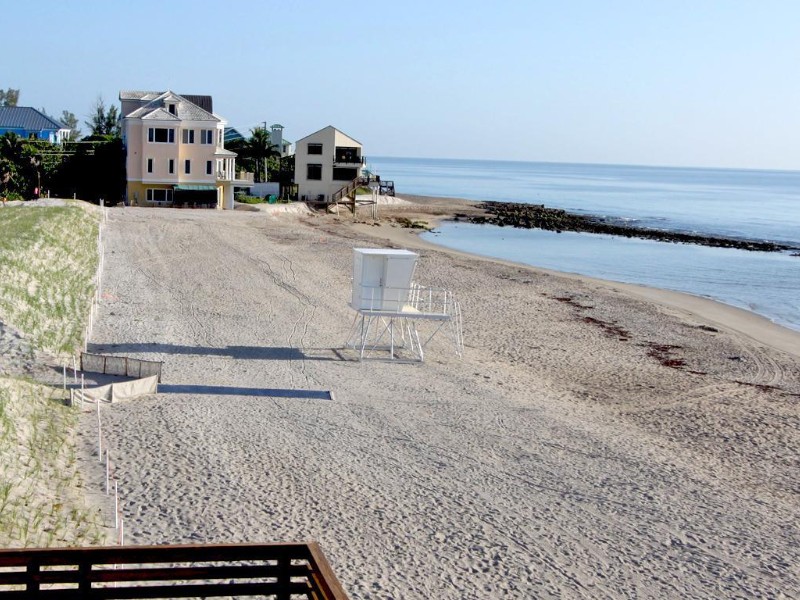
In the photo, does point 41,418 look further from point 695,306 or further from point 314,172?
point 314,172

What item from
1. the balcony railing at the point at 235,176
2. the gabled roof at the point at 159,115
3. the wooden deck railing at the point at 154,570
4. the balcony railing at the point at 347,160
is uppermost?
the gabled roof at the point at 159,115

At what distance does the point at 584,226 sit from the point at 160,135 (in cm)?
3588

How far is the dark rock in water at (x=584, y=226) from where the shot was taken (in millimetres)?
62375

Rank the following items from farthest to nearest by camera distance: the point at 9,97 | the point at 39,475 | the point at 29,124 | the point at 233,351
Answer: the point at 9,97, the point at 29,124, the point at 233,351, the point at 39,475

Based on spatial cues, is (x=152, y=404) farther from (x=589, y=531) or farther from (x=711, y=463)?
(x=711, y=463)

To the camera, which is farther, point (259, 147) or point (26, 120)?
point (26, 120)

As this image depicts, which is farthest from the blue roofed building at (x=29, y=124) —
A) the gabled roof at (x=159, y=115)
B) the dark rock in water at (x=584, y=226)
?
the dark rock in water at (x=584, y=226)

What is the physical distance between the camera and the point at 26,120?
79.1 meters

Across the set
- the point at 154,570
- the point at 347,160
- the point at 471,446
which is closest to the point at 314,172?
the point at 347,160

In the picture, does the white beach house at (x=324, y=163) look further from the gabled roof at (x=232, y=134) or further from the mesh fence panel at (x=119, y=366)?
the mesh fence panel at (x=119, y=366)

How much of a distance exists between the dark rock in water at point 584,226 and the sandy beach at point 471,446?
36794mm

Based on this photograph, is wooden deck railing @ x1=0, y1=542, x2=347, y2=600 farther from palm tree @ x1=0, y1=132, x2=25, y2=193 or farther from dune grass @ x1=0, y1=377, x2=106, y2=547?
palm tree @ x1=0, y1=132, x2=25, y2=193

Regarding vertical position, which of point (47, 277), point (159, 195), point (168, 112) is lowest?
point (47, 277)

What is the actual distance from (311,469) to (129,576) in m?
6.31
